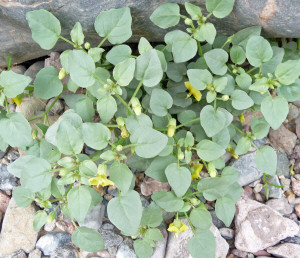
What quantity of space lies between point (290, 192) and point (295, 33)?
1.05 metres

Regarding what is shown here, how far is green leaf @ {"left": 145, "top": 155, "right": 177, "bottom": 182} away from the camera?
6.42 ft

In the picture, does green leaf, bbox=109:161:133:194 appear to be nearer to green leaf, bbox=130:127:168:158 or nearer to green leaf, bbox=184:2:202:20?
green leaf, bbox=130:127:168:158

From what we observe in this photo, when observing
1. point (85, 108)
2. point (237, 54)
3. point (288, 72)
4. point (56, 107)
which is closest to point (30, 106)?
point (56, 107)

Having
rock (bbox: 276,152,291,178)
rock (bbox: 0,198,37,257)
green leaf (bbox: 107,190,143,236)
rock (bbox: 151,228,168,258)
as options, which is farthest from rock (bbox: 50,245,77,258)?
rock (bbox: 276,152,291,178)

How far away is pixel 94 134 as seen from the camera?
1.75 metres

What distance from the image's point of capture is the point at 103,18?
1895 mm

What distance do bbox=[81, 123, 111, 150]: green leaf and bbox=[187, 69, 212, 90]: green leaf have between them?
1.65 feet

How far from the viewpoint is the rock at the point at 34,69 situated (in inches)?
100

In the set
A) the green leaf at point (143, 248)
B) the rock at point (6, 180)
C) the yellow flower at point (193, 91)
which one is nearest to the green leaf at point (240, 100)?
the yellow flower at point (193, 91)

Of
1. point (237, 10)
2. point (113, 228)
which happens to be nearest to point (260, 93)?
point (237, 10)

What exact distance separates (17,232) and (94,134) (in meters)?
1.00

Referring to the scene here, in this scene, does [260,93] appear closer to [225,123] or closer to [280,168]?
[225,123]

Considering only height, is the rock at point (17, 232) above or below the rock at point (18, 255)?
above

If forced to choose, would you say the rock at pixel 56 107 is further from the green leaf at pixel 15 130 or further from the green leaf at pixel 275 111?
the green leaf at pixel 275 111
